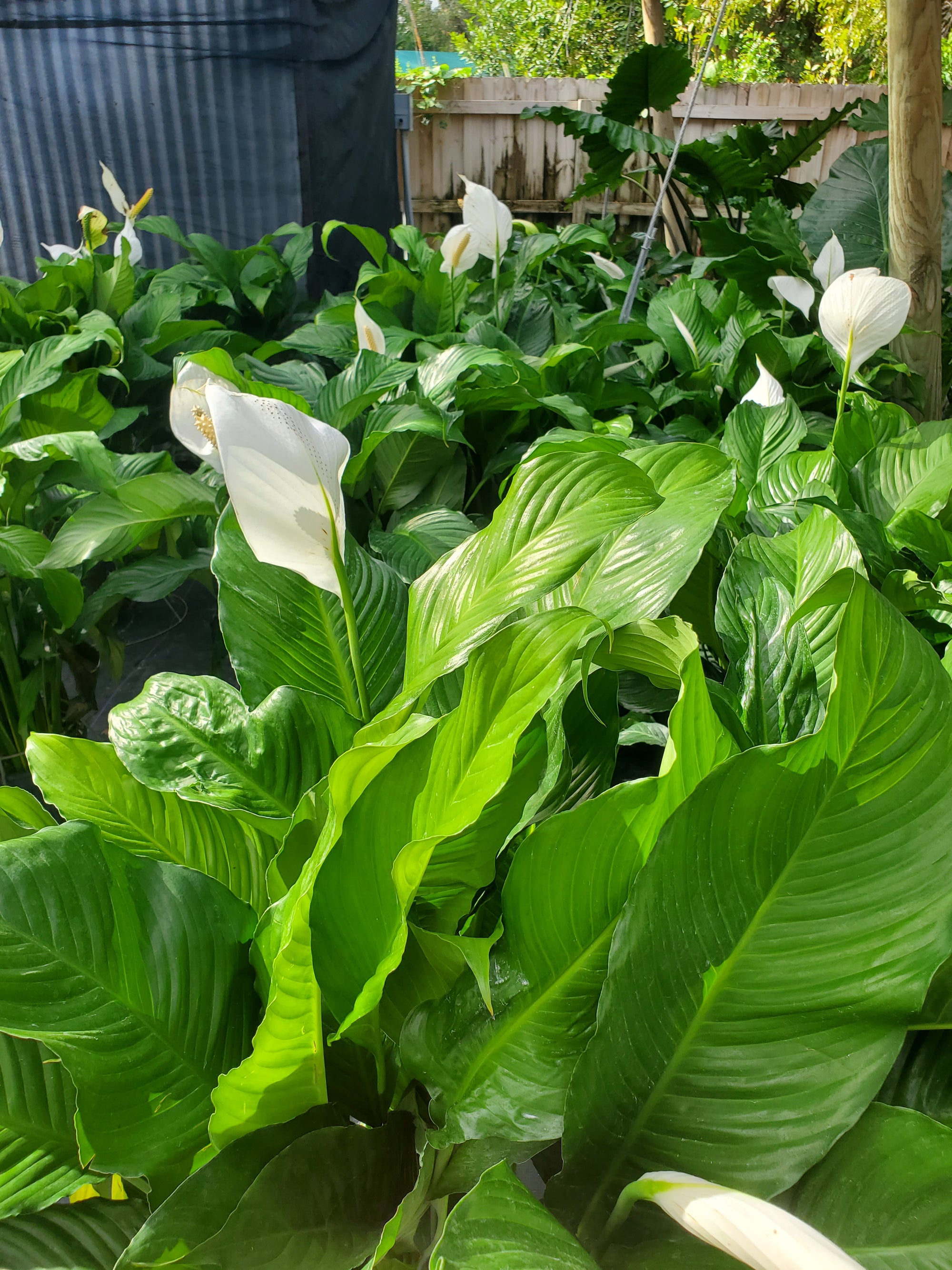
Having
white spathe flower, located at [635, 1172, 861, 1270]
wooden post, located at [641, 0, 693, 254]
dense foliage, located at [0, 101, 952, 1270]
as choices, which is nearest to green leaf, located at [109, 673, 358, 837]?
dense foliage, located at [0, 101, 952, 1270]

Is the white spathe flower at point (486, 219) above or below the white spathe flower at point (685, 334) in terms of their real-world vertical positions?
above

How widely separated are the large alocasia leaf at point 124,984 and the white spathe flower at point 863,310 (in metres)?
0.91

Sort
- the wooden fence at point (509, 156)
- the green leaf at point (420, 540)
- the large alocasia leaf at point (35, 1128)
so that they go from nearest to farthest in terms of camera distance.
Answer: the large alocasia leaf at point (35, 1128), the green leaf at point (420, 540), the wooden fence at point (509, 156)

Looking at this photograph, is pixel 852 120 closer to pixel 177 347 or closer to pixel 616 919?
pixel 177 347

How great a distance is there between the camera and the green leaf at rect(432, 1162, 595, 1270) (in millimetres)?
365

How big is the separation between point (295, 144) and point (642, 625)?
315cm

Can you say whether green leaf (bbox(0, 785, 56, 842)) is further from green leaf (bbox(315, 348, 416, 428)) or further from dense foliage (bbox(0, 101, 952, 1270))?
green leaf (bbox(315, 348, 416, 428))

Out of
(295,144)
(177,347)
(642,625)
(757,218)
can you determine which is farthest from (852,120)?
(642,625)

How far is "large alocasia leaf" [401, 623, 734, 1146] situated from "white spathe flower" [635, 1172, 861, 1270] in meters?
0.08

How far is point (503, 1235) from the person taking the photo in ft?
1.26

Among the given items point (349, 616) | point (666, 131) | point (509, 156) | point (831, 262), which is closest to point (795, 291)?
point (831, 262)

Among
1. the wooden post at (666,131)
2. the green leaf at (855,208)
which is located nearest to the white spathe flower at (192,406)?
the green leaf at (855,208)

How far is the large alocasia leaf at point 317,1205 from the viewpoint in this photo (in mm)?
430

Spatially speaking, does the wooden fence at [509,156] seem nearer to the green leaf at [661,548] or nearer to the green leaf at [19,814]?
the green leaf at [661,548]
